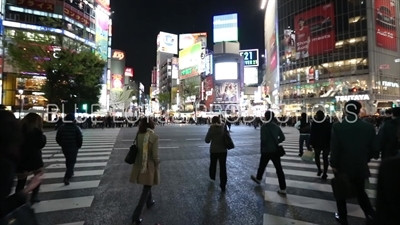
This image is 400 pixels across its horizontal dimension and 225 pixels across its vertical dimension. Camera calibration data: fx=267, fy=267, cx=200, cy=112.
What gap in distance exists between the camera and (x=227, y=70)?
3113 inches

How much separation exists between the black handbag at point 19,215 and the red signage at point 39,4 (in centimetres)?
6053

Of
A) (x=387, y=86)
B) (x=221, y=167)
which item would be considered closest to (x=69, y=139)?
(x=221, y=167)

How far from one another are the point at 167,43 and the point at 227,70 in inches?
2538

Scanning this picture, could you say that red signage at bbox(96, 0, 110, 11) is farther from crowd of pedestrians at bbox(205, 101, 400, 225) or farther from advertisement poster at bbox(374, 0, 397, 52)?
crowd of pedestrians at bbox(205, 101, 400, 225)

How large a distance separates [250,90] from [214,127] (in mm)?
104690

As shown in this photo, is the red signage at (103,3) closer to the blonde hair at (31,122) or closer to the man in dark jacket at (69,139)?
the man in dark jacket at (69,139)

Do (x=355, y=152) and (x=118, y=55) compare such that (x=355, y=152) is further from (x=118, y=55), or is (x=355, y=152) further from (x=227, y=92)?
(x=118, y=55)

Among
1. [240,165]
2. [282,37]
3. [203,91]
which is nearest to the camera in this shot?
[240,165]

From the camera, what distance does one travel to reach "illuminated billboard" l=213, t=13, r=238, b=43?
89750 millimetres

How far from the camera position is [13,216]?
1679mm

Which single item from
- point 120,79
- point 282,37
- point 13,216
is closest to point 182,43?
point 120,79

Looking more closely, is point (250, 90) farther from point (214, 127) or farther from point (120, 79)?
point (214, 127)

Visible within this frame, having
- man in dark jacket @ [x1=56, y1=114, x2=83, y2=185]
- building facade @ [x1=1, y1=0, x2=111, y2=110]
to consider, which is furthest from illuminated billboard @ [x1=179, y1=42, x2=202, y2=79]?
man in dark jacket @ [x1=56, y1=114, x2=83, y2=185]

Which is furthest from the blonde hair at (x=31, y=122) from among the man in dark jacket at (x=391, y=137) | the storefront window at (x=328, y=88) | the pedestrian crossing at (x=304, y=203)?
the storefront window at (x=328, y=88)
